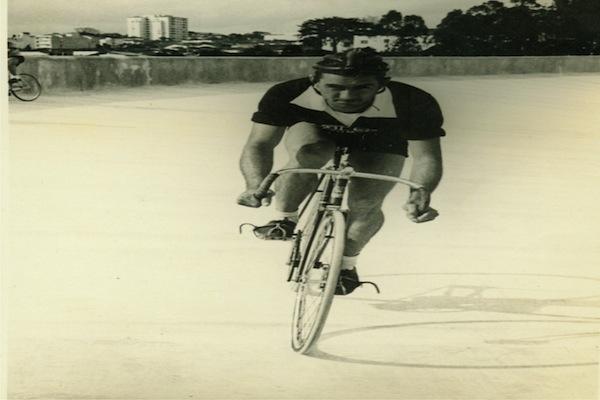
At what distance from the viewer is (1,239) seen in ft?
10.7

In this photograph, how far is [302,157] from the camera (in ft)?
10.8

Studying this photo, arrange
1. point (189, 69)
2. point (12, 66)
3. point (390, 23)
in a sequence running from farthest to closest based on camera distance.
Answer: point (189, 69)
point (390, 23)
point (12, 66)

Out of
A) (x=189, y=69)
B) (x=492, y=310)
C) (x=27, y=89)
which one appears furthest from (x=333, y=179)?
(x=27, y=89)

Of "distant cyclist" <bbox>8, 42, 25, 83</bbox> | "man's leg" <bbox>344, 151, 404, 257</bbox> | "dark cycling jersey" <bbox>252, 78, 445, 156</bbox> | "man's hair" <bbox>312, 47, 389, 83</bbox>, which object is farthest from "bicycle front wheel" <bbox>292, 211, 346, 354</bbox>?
"distant cyclist" <bbox>8, 42, 25, 83</bbox>

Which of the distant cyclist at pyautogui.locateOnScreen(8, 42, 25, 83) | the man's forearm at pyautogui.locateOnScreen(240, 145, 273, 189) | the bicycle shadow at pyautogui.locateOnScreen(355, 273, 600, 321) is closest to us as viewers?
the distant cyclist at pyautogui.locateOnScreen(8, 42, 25, 83)

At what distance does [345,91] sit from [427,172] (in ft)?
1.57

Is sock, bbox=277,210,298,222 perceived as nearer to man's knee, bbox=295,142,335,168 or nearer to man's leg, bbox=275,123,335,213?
man's leg, bbox=275,123,335,213

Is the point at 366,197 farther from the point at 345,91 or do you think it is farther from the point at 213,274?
the point at 213,274

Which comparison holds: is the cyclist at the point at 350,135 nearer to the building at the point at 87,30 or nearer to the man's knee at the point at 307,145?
the man's knee at the point at 307,145

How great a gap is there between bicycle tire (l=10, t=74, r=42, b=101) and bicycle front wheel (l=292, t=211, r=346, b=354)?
124cm

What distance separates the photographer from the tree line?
329cm

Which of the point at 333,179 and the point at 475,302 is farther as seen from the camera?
the point at 475,302

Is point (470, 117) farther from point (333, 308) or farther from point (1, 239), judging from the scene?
point (1, 239)

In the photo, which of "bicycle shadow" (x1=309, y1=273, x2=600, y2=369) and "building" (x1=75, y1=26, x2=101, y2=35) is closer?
"building" (x1=75, y1=26, x2=101, y2=35)
